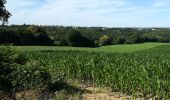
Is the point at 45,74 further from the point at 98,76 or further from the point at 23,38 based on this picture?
the point at 23,38

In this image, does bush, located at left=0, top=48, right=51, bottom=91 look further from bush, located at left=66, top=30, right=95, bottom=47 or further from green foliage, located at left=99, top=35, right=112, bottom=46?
green foliage, located at left=99, top=35, right=112, bottom=46

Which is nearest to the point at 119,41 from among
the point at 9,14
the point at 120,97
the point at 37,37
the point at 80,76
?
the point at 37,37

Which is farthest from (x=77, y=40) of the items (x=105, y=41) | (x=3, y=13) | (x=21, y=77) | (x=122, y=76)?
(x=21, y=77)

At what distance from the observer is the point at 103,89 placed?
60.2 ft

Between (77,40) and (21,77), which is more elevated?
(21,77)

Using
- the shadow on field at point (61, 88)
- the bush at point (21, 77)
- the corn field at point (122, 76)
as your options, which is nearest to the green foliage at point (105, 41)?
the corn field at point (122, 76)

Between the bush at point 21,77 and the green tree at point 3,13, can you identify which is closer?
the bush at point 21,77

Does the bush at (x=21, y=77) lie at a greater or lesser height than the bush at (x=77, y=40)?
greater

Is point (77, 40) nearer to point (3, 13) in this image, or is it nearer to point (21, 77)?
point (3, 13)

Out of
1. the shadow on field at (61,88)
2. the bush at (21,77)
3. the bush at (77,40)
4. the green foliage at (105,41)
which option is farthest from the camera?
the green foliage at (105,41)

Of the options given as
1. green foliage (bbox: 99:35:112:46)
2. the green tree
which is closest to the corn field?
the green tree

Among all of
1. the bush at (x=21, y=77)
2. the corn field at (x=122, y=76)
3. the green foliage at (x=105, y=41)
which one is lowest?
the green foliage at (x=105, y=41)

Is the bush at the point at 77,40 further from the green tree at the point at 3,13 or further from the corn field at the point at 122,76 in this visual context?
the corn field at the point at 122,76

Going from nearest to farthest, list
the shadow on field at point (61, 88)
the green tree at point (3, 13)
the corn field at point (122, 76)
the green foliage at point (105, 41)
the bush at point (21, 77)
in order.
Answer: the bush at point (21, 77) → the shadow on field at point (61, 88) → the corn field at point (122, 76) → the green tree at point (3, 13) → the green foliage at point (105, 41)
